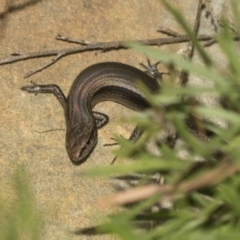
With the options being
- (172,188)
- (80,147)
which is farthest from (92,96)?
(172,188)

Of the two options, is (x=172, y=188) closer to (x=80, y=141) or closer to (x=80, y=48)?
(x=80, y=141)

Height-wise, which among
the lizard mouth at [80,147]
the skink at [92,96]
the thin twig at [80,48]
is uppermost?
the thin twig at [80,48]

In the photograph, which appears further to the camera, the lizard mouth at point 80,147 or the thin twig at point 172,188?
the lizard mouth at point 80,147

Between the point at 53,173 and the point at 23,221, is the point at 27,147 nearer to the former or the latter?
the point at 53,173

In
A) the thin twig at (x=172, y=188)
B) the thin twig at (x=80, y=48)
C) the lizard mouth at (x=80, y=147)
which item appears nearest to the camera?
the thin twig at (x=172, y=188)

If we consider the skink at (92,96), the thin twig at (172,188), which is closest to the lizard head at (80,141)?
the skink at (92,96)

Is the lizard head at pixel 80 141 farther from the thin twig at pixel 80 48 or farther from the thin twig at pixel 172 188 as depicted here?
the thin twig at pixel 172 188

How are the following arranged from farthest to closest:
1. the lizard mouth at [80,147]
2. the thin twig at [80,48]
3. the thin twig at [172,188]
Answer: the thin twig at [80,48] < the lizard mouth at [80,147] < the thin twig at [172,188]

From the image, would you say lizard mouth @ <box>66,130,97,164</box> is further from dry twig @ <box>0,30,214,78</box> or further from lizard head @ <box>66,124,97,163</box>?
dry twig @ <box>0,30,214,78</box>

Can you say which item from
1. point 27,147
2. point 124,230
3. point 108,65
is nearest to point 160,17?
point 108,65
